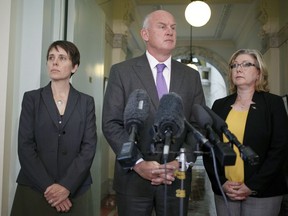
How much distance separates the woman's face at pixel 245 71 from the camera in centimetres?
212

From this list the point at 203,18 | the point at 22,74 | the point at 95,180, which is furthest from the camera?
the point at 203,18

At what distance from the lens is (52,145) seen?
195 centimetres

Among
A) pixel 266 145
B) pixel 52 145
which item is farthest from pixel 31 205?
pixel 266 145

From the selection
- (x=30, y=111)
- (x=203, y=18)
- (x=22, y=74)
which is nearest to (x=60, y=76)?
(x=30, y=111)

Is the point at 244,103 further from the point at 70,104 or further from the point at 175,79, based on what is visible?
the point at 70,104

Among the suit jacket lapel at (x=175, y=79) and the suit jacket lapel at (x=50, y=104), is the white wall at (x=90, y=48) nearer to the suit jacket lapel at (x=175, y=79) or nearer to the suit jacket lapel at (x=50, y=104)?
the suit jacket lapel at (x=50, y=104)

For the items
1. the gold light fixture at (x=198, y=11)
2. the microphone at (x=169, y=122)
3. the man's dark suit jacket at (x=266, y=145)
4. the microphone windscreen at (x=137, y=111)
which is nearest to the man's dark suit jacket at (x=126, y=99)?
the man's dark suit jacket at (x=266, y=145)

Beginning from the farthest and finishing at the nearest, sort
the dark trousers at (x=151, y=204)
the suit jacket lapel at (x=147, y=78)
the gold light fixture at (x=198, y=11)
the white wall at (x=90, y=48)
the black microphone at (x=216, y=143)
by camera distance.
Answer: the gold light fixture at (x=198, y=11), the white wall at (x=90, y=48), the suit jacket lapel at (x=147, y=78), the dark trousers at (x=151, y=204), the black microphone at (x=216, y=143)

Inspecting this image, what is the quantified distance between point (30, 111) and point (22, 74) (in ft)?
1.96

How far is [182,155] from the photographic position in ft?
3.58

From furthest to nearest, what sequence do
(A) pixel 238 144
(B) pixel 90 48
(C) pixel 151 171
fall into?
(B) pixel 90 48
(C) pixel 151 171
(A) pixel 238 144

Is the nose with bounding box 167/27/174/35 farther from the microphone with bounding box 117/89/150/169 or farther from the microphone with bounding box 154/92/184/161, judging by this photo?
the microphone with bounding box 154/92/184/161

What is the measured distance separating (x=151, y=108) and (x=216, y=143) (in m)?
0.81

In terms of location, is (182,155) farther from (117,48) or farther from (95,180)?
(117,48)
